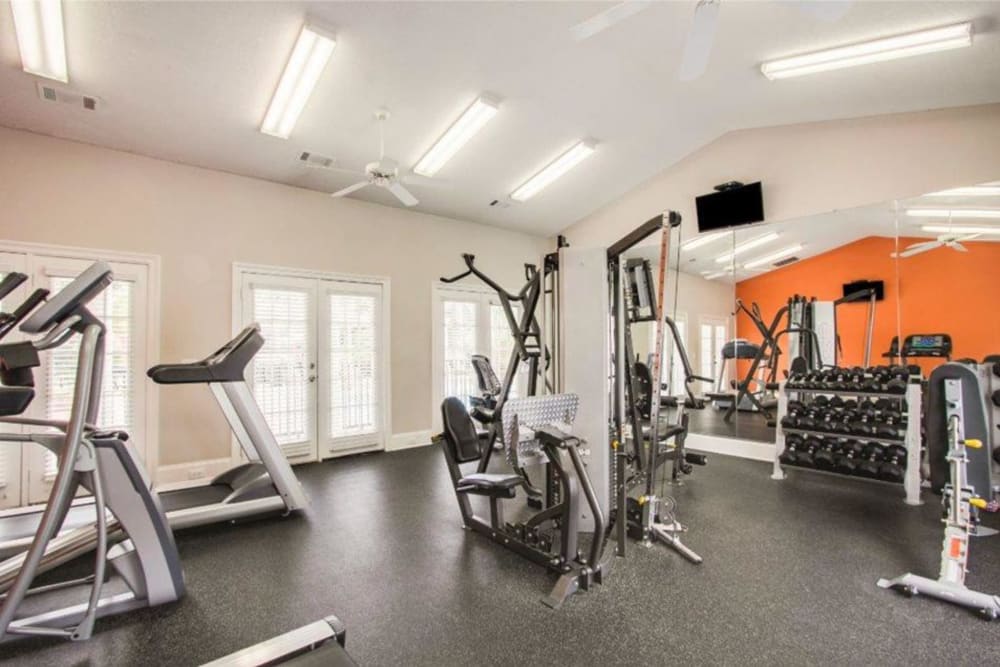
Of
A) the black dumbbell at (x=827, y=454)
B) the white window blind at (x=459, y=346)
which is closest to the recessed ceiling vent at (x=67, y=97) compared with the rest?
the white window blind at (x=459, y=346)

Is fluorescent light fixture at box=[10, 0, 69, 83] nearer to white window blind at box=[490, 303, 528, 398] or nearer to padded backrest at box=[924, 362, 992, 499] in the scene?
white window blind at box=[490, 303, 528, 398]

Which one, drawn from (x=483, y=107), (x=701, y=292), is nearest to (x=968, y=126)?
(x=701, y=292)

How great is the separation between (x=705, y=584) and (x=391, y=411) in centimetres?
413

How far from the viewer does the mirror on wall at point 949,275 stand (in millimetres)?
3742

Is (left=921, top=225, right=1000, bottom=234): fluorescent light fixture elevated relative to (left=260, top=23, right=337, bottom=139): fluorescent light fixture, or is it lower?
lower

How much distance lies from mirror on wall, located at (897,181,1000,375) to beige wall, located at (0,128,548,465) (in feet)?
17.1

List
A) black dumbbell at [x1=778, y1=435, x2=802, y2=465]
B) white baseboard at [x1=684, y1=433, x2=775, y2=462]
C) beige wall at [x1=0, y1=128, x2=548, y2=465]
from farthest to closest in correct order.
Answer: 1. white baseboard at [x1=684, y1=433, x2=775, y2=462]
2. black dumbbell at [x1=778, y1=435, x2=802, y2=465]
3. beige wall at [x1=0, y1=128, x2=548, y2=465]

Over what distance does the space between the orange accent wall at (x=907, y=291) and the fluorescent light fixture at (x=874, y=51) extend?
175 centimetres

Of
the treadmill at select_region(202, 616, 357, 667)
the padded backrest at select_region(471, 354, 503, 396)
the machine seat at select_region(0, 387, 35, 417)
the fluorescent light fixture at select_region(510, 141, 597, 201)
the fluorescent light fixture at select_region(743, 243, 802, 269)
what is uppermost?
the fluorescent light fixture at select_region(510, 141, 597, 201)

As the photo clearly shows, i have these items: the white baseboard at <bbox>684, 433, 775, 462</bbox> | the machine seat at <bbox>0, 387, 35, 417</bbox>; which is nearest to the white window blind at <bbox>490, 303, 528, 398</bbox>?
the white baseboard at <bbox>684, 433, 775, 462</bbox>

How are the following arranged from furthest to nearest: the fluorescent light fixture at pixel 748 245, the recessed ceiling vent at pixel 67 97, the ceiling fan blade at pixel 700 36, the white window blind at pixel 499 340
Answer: the white window blind at pixel 499 340, the fluorescent light fixture at pixel 748 245, the recessed ceiling vent at pixel 67 97, the ceiling fan blade at pixel 700 36

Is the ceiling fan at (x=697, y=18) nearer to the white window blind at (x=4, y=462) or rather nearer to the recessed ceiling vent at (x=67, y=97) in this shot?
the recessed ceiling vent at (x=67, y=97)

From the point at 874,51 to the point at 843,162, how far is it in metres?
1.42

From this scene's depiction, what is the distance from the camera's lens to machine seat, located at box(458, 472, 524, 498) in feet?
8.24
